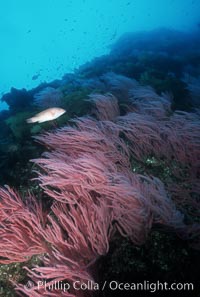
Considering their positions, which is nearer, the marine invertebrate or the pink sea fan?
the marine invertebrate

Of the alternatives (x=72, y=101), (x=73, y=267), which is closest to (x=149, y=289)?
(x=73, y=267)

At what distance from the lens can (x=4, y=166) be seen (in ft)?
16.3

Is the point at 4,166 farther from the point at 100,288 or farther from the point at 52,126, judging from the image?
the point at 100,288

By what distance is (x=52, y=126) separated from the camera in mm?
5844

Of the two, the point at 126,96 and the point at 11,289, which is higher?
the point at 126,96

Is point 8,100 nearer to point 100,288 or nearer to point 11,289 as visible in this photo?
point 11,289

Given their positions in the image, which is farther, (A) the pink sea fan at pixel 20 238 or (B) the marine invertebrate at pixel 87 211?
(A) the pink sea fan at pixel 20 238

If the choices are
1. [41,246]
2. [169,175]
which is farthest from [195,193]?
[41,246]

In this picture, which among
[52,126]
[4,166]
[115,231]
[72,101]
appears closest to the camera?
[115,231]

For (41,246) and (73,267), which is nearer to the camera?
(73,267)

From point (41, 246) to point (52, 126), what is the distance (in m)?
3.19

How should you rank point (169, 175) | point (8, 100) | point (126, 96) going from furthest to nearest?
point (8, 100), point (126, 96), point (169, 175)

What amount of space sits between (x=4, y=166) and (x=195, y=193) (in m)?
3.47

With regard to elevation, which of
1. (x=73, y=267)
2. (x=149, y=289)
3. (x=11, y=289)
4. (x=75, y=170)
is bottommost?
(x=11, y=289)
